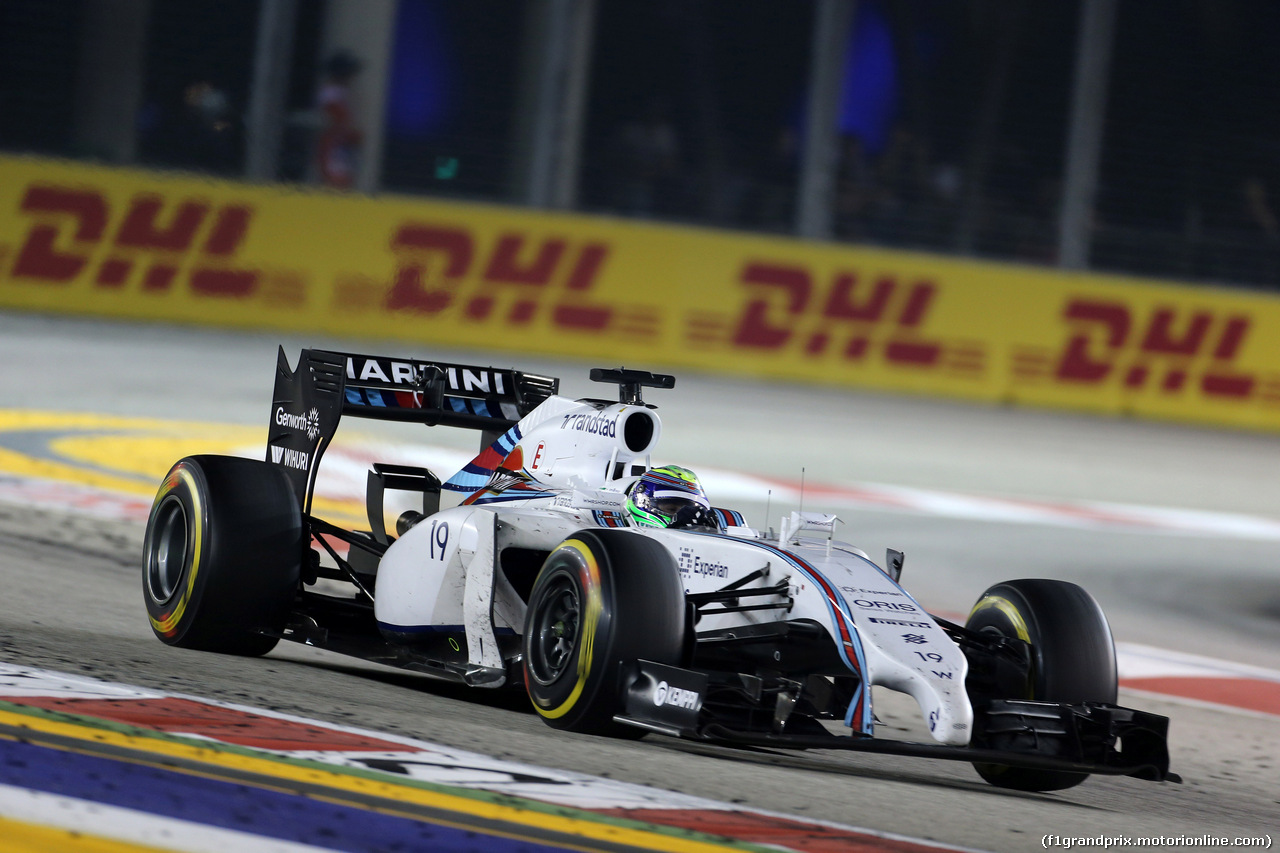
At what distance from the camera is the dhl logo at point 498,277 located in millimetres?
18656

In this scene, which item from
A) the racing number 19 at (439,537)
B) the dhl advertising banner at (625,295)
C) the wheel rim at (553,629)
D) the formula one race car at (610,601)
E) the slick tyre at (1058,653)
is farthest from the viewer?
the dhl advertising banner at (625,295)

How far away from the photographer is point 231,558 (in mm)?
6289

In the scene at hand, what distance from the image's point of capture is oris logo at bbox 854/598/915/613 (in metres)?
5.20

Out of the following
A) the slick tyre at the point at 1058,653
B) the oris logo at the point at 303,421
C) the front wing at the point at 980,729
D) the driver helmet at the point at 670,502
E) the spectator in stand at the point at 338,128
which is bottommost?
the front wing at the point at 980,729

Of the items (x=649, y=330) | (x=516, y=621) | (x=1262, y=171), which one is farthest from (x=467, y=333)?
(x=516, y=621)

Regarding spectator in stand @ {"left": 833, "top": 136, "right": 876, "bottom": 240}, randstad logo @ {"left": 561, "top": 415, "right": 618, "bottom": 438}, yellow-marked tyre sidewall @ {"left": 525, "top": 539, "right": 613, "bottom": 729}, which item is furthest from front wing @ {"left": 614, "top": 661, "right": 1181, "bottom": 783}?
spectator in stand @ {"left": 833, "top": 136, "right": 876, "bottom": 240}

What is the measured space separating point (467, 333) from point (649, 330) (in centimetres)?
200

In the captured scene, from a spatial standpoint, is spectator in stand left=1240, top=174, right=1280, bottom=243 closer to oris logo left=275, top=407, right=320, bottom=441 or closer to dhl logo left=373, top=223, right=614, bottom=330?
dhl logo left=373, top=223, right=614, bottom=330

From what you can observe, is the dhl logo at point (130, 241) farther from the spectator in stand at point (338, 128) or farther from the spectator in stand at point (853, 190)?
the spectator in stand at point (853, 190)

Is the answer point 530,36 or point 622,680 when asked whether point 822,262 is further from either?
point 622,680

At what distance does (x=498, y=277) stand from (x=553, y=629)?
13.5 meters

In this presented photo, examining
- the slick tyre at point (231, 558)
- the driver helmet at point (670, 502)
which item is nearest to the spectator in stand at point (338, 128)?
the slick tyre at point (231, 558)

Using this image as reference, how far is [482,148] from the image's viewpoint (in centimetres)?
2034

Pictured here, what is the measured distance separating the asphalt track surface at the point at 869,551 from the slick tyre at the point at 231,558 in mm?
143
